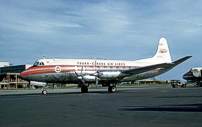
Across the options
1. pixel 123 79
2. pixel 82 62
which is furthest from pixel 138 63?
pixel 82 62

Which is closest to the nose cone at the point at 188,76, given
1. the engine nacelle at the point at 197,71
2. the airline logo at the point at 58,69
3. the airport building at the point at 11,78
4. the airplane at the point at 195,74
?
the airplane at the point at 195,74

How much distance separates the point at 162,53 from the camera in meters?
37.8

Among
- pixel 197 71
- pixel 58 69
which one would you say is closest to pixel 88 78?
pixel 58 69

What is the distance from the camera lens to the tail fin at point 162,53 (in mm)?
37375

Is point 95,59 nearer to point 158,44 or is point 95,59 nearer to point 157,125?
point 158,44

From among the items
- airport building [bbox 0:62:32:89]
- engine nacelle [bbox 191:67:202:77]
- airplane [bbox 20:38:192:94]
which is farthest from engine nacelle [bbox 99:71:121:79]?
Result: airport building [bbox 0:62:32:89]

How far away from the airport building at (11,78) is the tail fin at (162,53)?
60.5 meters

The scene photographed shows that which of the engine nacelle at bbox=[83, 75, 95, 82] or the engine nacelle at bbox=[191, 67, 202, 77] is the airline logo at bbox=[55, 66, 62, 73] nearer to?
the engine nacelle at bbox=[83, 75, 95, 82]

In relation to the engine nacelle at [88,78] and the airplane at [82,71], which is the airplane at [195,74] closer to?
the airplane at [82,71]

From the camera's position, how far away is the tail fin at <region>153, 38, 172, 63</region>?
37.4 m

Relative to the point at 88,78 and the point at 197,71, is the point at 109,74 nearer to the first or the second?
the point at 88,78

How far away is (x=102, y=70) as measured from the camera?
1186 inches

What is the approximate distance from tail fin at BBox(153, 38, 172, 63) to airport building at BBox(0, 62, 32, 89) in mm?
60482

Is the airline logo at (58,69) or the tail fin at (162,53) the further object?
the tail fin at (162,53)
